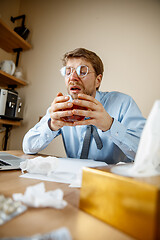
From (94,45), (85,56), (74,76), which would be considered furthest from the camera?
(94,45)

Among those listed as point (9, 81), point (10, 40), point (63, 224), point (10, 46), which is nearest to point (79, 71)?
point (63, 224)

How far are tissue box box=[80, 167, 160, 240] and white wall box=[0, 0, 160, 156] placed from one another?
1.62 m

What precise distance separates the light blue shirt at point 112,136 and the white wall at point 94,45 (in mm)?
683

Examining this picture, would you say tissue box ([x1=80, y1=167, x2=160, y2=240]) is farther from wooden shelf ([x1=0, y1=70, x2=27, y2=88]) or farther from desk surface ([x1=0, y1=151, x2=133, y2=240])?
wooden shelf ([x1=0, y1=70, x2=27, y2=88])

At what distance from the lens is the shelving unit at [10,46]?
82.6 inches

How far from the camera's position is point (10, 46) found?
244cm

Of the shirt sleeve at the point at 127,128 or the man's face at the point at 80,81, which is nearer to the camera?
the shirt sleeve at the point at 127,128

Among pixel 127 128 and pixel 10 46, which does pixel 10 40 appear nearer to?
pixel 10 46

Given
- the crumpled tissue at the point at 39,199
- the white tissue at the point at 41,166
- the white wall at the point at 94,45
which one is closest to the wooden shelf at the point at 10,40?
the white wall at the point at 94,45

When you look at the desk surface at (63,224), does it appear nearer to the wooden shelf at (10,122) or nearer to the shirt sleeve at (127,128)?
the shirt sleeve at (127,128)

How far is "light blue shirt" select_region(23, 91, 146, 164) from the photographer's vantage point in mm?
963

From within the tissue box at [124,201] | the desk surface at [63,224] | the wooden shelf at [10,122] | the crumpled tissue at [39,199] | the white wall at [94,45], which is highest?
the white wall at [94,45]

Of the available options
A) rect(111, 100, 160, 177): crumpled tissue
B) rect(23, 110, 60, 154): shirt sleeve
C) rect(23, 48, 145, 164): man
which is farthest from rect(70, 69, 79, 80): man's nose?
rect(111, 100, 160, 177): crumpled tissue

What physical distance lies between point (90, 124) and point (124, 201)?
2.17 feet
